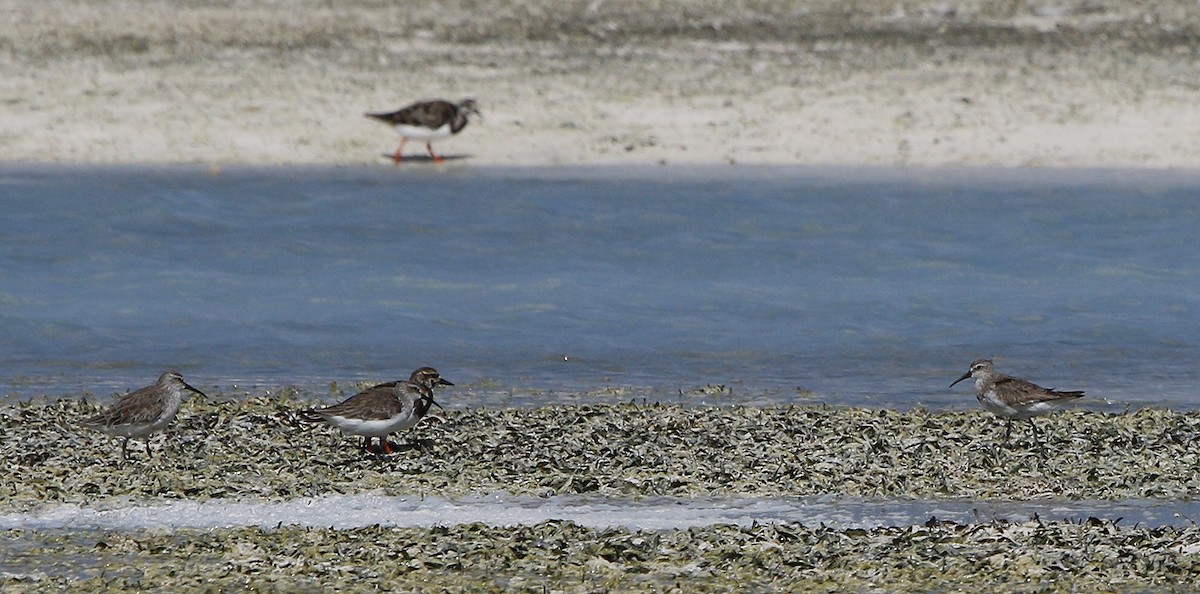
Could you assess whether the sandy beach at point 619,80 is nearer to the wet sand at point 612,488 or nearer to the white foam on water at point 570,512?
the wet sand at point 612,488

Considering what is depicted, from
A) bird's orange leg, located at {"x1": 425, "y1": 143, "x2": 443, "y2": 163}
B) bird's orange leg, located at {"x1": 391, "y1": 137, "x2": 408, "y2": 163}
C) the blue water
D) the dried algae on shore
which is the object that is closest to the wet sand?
the dried algae on shore

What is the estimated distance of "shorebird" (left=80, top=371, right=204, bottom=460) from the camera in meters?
10.8

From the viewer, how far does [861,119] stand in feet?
89.0

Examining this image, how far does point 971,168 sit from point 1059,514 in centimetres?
1674

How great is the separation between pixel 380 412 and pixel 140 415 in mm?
1371

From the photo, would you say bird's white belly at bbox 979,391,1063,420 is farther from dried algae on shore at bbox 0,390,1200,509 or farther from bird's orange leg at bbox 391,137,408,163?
bird's orange leg at bbox 391,137,408,163

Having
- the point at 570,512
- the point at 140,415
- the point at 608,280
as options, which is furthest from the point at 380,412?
the point at 608,280

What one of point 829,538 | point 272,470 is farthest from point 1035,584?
point 272,470

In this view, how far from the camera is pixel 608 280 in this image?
63.2 feet

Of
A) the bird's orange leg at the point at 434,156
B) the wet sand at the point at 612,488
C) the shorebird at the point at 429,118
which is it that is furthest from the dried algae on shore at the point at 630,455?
the bird's orange leg at the point at 434,156

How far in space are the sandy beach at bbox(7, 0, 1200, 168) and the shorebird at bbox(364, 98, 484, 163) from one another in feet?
2.84

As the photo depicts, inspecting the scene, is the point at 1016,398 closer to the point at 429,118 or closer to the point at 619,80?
the point at 429,118

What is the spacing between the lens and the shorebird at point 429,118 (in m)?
25.7

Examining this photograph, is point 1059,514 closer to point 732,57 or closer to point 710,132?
point 710,132
